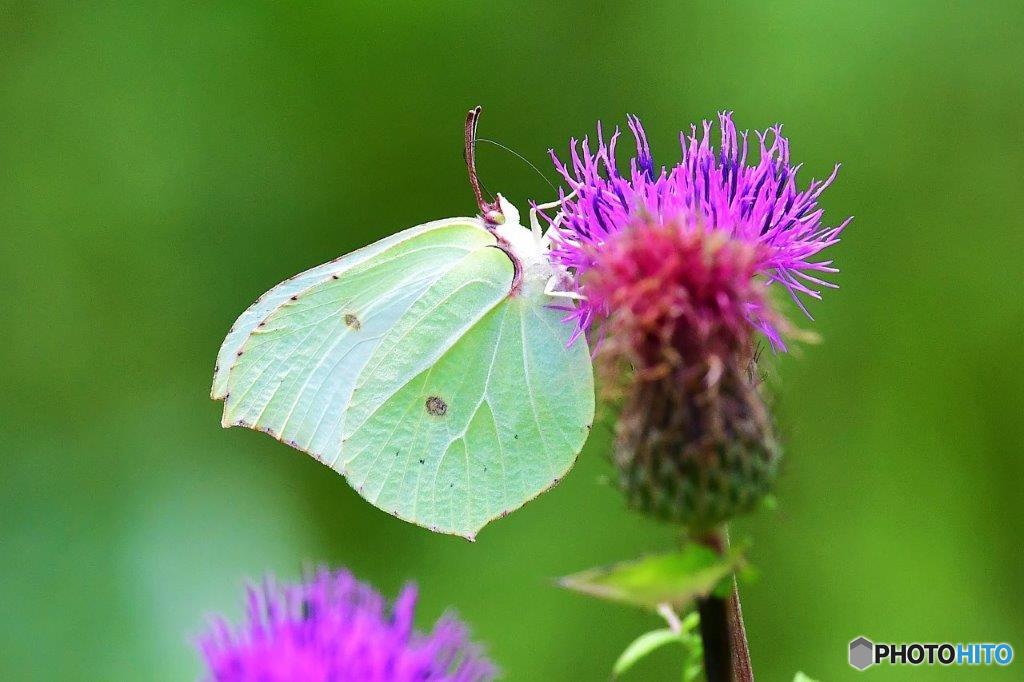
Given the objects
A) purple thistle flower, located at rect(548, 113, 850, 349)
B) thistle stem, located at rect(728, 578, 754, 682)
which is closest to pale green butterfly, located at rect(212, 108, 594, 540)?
purple thistle flower, located at rect(548, 113, 850, 349)

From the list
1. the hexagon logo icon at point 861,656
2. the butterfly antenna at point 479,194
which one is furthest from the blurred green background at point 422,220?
the butterfly antenna at point 479,194

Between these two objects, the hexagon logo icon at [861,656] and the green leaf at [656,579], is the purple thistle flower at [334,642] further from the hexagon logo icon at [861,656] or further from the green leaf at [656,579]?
the hexagon logo icon at [861,656]

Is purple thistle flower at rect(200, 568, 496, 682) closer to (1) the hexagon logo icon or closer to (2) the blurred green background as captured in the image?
(1) the hexagon logo icon

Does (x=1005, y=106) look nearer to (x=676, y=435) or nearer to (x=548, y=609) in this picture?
(x=548, y=609)

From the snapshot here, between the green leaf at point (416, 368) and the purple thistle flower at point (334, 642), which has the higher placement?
the green leaf at point (416, 368)

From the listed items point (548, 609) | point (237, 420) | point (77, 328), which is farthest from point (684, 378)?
point (77, 328)
